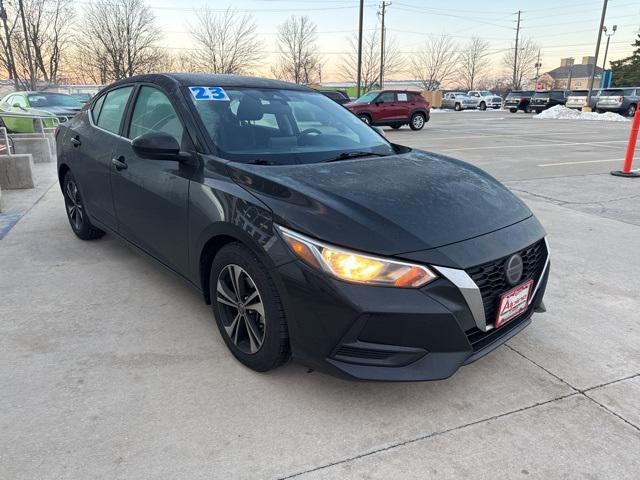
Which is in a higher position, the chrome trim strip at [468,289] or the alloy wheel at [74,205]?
the chrome trim strip at [468,289]

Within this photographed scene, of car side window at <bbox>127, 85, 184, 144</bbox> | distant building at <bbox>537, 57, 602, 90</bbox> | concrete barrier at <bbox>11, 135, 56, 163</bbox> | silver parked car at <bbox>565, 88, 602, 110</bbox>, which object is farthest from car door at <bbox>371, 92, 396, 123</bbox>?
distant building at <bbox>537, 57, 602, 90</bbox>

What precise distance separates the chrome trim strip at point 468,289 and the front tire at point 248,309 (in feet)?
2.64

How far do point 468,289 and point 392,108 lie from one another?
18.3 meters

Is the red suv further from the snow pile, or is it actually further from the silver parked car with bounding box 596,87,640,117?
the silver parked car with bounding box 596,87,640,117

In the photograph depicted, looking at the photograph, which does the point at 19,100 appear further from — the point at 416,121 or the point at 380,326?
the point at 380,326

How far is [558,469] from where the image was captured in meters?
2.04

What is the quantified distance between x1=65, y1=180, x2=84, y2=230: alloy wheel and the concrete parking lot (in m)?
0.90

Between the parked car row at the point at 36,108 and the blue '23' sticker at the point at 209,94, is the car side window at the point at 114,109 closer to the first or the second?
the blue '23' sticker at the point at 209,94

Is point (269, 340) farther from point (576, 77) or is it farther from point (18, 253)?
point (576, 77)

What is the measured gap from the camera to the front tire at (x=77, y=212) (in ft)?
15.3

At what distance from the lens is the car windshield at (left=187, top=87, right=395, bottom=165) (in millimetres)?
2986

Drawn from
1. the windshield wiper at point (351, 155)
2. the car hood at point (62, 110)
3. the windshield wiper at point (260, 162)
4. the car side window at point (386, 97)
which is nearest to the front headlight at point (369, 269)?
the windshield wiper at point (260, 162)

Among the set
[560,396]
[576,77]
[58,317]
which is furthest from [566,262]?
[576,77]

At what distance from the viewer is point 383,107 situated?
19.3m
